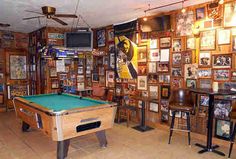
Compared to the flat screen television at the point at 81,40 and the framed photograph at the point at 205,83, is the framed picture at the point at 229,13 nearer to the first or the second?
the framed photograph at the point at 205,83

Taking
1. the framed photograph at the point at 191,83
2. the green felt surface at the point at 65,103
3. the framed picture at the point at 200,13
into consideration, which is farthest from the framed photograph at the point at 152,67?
the green felt surface at the point at 65,103

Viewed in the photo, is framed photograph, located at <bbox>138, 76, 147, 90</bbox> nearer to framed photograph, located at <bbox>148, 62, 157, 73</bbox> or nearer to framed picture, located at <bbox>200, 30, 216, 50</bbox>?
framed photograph, located at <bbox>148, 62, 157, 73</bbox>

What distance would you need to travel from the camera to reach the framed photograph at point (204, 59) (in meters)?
3.93

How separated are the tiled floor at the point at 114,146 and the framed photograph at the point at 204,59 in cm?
140

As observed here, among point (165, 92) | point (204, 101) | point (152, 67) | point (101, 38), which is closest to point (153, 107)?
point (165, 92)

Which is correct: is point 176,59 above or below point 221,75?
above

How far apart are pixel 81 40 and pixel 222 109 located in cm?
331

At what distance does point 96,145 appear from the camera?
12.5ft

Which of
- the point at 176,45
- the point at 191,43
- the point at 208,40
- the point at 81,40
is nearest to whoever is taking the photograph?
the point at 208,40

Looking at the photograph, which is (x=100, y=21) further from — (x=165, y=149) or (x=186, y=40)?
(x=165, y=149)

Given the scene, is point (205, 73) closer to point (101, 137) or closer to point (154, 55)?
point (154, 55)

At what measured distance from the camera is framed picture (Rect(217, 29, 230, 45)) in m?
3.67

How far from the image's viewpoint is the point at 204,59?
3.99 meters

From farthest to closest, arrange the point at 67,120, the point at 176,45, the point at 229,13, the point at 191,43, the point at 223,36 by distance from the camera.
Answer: the point at 176,45
the point at 191,43
the point at 223,36
the point at 229,13
the point at 67,120
